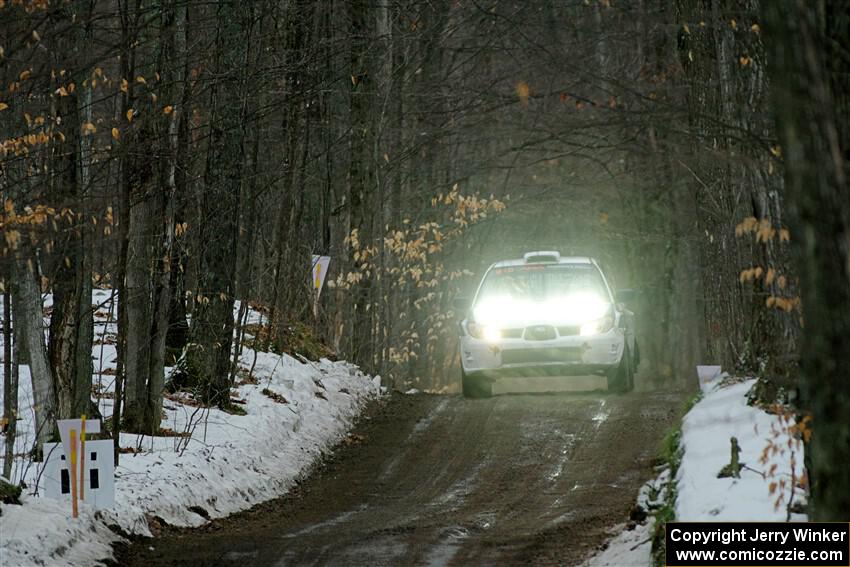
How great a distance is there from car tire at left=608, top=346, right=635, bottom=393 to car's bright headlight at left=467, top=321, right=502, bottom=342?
1839 millimetres

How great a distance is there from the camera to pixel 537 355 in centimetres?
1620

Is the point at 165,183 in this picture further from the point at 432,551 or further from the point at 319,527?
the point at 432,551

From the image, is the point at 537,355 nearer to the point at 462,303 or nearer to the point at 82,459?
the point at 462,303

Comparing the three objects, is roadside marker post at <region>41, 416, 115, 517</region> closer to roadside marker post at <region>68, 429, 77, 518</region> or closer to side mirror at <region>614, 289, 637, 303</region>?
roadside marker post at <region>68, 429, 77, 518</region>

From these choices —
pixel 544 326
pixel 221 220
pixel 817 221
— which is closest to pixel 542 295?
pixel 544 326

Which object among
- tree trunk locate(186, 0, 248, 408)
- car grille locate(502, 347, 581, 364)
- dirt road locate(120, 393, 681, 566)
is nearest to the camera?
dirt road locate(120, 393, 681, 566)

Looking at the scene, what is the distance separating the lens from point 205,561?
27.5ft

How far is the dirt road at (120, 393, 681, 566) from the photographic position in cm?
874

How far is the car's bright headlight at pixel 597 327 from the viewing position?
16359 millimetres

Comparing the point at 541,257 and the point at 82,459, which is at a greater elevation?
the point at 541,257

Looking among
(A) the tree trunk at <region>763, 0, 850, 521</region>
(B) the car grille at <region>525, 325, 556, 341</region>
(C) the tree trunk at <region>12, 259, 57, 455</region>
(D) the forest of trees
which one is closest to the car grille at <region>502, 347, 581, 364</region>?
(B) the car grille at <region>525, 325, 556, 341</region>

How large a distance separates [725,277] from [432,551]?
550 centimetres

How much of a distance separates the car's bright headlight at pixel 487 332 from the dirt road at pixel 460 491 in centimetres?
100

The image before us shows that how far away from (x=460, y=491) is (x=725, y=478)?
4.57 meters
